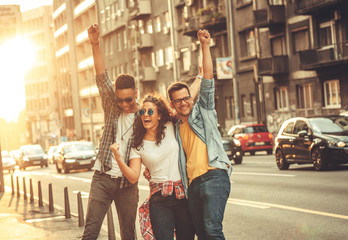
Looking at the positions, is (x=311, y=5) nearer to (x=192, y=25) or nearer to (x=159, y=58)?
(x=192, y=25)

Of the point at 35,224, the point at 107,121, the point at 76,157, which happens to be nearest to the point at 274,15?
the point at 76,157

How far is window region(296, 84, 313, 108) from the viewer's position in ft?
129

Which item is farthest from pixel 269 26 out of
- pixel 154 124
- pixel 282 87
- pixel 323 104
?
pixel 154 124

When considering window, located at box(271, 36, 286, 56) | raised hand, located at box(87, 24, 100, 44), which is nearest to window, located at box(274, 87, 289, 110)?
window, located at box(271, 36, 286, 56)

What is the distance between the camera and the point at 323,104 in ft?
123

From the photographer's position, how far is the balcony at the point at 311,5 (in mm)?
35094

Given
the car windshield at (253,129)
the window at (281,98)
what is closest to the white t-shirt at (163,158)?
the car windshield at (253,129)

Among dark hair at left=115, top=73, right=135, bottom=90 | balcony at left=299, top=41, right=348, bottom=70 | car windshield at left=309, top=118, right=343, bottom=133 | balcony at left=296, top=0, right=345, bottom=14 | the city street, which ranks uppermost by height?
balcony at left=296, top=0, right=345, bottom=14

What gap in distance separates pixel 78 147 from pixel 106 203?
29278 mm

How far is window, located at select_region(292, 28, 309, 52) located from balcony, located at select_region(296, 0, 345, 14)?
1.78 metres

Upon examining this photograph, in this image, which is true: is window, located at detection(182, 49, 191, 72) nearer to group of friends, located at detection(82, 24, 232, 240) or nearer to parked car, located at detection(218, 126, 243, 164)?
parked car, located at detection(218, 126, 243, 164)

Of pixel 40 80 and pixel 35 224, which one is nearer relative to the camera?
pixel 35 224

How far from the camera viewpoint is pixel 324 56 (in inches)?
1431

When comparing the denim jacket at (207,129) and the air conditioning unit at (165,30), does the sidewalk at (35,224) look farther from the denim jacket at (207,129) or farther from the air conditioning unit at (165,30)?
the air conditioning unit at (165,30)
